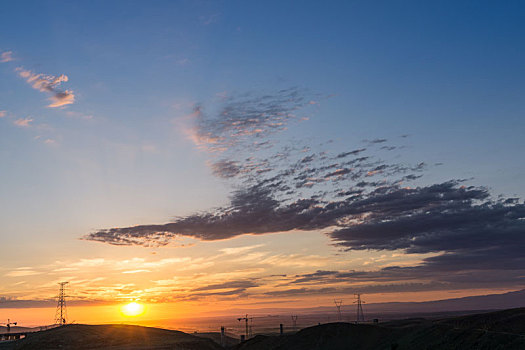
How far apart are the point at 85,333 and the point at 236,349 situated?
43.1 metres

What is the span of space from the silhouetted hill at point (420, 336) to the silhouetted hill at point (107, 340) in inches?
799

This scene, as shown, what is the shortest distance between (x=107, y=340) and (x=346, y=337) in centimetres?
5832

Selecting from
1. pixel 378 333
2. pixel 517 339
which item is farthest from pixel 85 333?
pixel 517 339

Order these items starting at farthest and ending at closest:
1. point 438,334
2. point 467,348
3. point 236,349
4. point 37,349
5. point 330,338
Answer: point 37,349
point 236,349
point 330,338
point 438,334
point 467,348

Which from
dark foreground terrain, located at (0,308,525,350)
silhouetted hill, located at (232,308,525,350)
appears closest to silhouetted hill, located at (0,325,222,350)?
dark foreground terrain, located at (0,308,525,350)

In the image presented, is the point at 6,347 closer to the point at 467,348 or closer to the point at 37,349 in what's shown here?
the point at 37,349

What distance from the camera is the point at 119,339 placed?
10412cm

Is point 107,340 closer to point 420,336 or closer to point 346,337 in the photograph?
point 346,337

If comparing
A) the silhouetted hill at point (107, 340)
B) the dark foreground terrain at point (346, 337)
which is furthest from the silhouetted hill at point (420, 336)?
the silhouetted hill at point (107, 340)

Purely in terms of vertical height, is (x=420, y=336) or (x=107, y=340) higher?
(x=420, y=336)

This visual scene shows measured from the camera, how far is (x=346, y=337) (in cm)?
6988

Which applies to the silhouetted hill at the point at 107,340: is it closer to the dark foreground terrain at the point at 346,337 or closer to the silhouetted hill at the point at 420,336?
the dark foreground terrain at the point at 346,337

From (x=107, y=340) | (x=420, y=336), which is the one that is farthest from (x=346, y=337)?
(x=107, y=340)

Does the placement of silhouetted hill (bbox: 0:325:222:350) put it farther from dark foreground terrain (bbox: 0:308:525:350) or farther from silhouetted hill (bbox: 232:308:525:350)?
silhouetted hill (bbox: 232:308:525:350)
